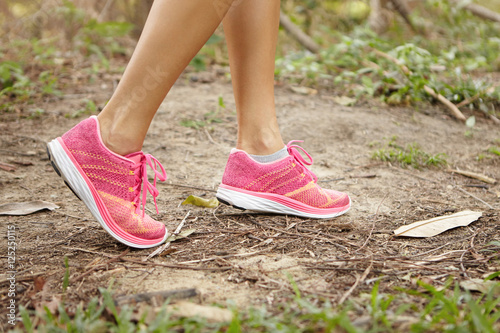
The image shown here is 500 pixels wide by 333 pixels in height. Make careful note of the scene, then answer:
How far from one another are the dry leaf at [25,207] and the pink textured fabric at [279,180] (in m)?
0.71

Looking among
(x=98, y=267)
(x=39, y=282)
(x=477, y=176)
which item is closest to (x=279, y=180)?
(x=98, y=267)

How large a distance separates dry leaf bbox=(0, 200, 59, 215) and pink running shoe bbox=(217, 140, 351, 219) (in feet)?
2.25

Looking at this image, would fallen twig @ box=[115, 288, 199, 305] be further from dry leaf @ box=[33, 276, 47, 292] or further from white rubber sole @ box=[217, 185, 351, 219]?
white rubber sole @ box=[217, 185, 351, 219]

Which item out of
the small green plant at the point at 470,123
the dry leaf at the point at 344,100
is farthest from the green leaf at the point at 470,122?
the dry leaf at the point at 344,100

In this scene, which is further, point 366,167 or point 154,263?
point 366,167

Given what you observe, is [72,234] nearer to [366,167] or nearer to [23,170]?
[23,170]

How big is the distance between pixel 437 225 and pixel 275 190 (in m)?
0.60

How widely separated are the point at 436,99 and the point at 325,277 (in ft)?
9.19

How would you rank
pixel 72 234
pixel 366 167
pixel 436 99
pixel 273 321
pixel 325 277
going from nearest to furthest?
pixel 273 321, pixel 325 277, pixel 72 234, pixel 366 167, pixel 436 99

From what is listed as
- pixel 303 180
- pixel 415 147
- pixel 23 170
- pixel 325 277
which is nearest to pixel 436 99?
pixel 415 147

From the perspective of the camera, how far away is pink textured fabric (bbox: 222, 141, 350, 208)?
1.66 metres

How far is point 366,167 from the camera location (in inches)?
92.4

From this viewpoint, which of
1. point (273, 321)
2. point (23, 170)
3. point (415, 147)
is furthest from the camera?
point (415, 147)

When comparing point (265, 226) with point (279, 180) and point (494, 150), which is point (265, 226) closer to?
point (279, 180)
